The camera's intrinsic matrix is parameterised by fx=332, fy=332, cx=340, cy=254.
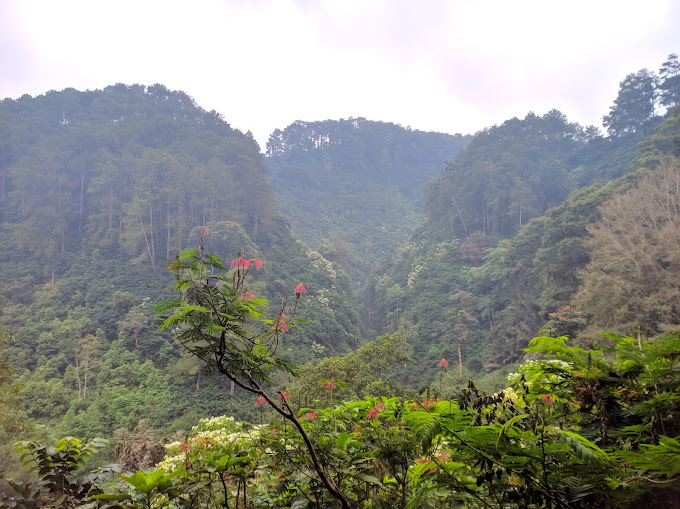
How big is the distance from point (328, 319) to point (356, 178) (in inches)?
1271

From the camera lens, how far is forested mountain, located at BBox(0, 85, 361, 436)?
12.6m

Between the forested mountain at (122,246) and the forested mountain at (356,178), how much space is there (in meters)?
11.5

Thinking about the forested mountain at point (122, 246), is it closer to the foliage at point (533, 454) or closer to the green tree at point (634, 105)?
the foliage at point (533, 454)

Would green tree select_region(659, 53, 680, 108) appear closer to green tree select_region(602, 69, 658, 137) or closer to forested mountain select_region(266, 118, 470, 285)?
green tree select_region(602, 69, 658, 137)

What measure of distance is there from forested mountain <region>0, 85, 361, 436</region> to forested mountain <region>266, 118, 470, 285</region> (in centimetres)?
1153

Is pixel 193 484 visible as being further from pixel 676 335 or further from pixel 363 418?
pixel 676 335

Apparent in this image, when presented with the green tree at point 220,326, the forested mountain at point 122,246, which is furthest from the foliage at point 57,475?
the forested mountain at point 122,246

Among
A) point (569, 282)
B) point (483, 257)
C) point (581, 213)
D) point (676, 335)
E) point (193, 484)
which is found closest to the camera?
point (676, 335)

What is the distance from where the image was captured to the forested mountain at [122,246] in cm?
1262

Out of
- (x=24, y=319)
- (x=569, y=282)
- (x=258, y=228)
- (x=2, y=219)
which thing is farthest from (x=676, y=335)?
(x=2, y=219)

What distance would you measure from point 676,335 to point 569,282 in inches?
623

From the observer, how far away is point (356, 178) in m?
47.4

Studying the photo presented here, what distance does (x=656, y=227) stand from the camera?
10398 mm

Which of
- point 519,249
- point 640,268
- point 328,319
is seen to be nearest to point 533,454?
point 640,268
